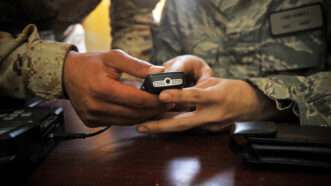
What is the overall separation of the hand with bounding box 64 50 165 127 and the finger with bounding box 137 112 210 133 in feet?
0.05

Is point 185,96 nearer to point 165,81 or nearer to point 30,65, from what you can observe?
point 165,81

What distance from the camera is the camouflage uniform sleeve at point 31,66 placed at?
48 cm

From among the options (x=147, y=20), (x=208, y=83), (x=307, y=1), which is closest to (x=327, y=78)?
(x=208, y=83)

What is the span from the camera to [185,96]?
0.45m

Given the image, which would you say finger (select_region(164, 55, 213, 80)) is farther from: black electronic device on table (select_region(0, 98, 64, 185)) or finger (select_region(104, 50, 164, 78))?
black electronic device on table (select_region(0, 98, 64, 185))

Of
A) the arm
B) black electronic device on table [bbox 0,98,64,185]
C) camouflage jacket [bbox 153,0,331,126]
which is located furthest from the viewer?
camouflage jacket [bbox 153,0,331,126]

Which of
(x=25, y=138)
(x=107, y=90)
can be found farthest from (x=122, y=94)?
(x=25, y=138)

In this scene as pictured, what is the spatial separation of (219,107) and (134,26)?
0.57 m

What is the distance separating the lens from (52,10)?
0.87m

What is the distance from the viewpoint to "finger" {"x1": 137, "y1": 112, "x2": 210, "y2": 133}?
47 centimetres

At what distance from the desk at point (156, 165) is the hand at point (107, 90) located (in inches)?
1.7

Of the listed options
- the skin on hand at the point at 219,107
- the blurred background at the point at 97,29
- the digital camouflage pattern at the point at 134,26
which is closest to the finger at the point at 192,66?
the skin on hand at the point at 219,107

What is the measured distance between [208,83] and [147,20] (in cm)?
54

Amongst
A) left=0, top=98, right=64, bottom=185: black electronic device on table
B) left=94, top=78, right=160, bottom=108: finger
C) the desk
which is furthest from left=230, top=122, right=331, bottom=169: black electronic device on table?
left=0, top=98, right=64, bottom=185: black electronic device on table
